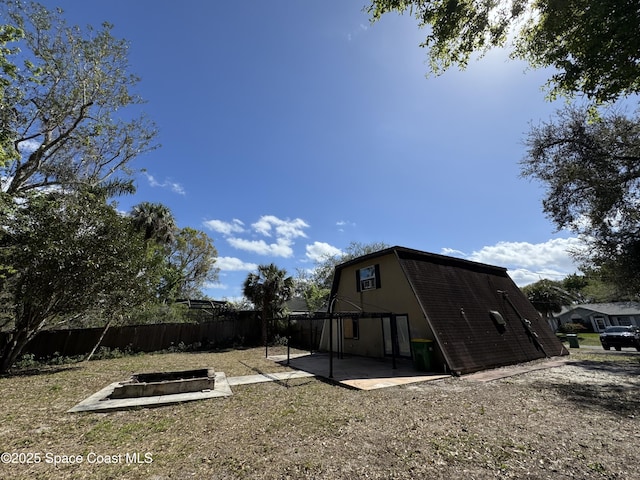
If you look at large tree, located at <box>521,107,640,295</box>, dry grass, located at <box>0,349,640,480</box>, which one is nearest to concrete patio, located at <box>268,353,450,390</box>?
dry grass, located at <box>0,349,640,480</box>

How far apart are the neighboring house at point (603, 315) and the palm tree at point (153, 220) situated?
45752 mm

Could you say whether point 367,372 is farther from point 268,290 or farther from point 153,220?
point 153,220

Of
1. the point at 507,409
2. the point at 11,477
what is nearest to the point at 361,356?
the point at 507,409

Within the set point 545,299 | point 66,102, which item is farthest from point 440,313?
point 545,299

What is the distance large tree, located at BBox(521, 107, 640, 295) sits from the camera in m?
11.1

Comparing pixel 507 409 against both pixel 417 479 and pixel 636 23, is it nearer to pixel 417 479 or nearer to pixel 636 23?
pixel 417 479

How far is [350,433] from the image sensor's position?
4559mm

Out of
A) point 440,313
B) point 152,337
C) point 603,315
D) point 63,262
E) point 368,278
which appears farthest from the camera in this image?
point 603,315

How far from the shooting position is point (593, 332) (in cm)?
3666

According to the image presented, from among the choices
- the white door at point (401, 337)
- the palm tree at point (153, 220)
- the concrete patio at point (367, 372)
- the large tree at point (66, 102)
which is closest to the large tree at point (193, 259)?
the palm tree at point (153, 220)

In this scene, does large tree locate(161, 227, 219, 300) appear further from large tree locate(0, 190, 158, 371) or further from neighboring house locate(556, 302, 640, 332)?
neighboring house locate(556, 302, 640, 332)

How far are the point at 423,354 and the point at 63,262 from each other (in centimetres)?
1247

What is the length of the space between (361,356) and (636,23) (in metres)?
12.9

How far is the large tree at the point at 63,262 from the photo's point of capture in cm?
923
